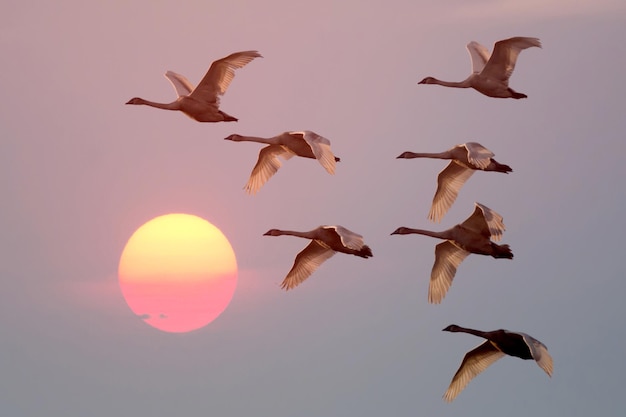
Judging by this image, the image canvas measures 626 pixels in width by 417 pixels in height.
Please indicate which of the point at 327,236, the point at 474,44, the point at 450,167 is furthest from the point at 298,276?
the point at 474,44

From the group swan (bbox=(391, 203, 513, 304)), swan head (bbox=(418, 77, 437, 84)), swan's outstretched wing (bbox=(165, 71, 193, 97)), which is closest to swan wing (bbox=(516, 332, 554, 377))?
swan (bbox=(391, 203, 513, 304))

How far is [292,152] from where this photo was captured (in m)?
77.2

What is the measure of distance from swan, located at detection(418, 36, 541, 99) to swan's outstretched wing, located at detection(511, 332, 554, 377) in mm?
11986

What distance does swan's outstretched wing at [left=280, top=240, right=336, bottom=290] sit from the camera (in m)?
77.2

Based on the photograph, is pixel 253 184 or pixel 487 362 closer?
pixel 487 362

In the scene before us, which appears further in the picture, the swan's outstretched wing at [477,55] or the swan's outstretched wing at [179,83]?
the swan's outstretched wing at [179,83]

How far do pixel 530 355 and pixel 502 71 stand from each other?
1244 cm

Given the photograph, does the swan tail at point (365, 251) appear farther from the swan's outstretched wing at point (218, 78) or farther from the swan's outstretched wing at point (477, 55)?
the swan's outstretched wing at point (477, 55)

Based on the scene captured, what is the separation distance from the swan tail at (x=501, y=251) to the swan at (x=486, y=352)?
3172 mm

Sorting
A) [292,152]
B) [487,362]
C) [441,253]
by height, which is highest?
[292,152]

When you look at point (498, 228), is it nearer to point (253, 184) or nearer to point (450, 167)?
point (450, 167)

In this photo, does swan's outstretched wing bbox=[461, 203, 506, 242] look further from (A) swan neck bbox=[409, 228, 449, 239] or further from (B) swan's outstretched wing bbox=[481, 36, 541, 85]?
(B) swan's outstretched wing bbox=[481, 36, 541, 85]

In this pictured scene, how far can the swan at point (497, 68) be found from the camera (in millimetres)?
73375

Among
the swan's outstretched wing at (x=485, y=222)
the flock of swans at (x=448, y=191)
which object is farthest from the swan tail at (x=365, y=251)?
the swan's outstretched wing at (x=485, y=222)
